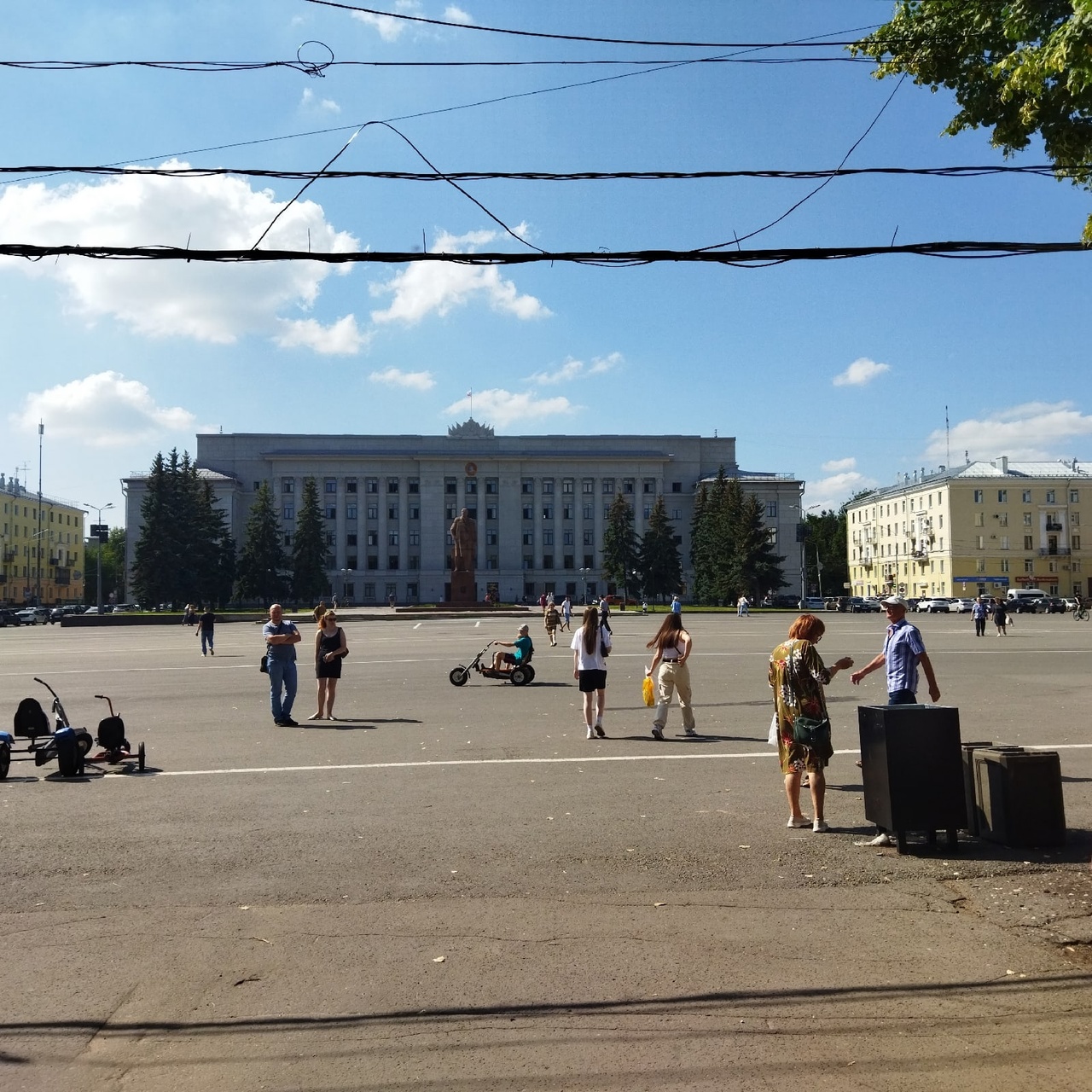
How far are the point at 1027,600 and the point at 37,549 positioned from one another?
105 m

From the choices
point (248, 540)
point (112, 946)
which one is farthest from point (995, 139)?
point (248, 540)

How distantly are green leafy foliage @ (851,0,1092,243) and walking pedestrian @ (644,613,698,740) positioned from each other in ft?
21.2

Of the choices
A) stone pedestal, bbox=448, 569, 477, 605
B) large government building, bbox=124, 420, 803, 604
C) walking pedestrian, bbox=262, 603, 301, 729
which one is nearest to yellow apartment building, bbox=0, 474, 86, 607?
large government building, bbox=124, 420, 803, 604

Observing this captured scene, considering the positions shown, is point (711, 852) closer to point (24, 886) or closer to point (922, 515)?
point (24, 886)

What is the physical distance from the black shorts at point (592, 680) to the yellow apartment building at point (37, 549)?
110352mm

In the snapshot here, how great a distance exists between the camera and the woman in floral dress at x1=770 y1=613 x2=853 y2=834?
7633 mm

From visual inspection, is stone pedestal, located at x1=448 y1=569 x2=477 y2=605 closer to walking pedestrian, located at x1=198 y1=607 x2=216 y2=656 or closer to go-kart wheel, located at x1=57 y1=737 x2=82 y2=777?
walking pedestrian, located at x1=198 y1=607 x2=216 y2=656

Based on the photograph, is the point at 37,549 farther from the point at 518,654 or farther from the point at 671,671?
the point at 671,671

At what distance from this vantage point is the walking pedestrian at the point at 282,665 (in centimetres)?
1398

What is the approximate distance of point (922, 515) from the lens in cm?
11250

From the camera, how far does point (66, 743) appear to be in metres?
10.2

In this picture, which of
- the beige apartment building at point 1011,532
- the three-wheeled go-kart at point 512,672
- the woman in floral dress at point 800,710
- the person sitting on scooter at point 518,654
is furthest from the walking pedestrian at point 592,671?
the beige apartment building at point 1011,532

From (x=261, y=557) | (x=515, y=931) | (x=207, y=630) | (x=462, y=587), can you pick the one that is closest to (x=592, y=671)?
(x=515, y=931)

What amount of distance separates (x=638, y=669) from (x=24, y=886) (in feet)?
58.1
